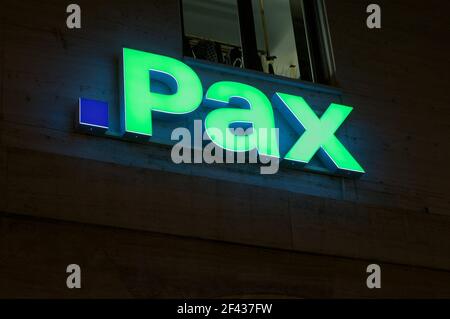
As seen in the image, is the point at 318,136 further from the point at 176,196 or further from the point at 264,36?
the point at 176,196

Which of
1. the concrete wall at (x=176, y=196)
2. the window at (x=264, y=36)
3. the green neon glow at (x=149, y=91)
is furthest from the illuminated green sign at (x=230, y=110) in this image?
the window at (x=264, y=36)

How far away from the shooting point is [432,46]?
Answer: 1191 cm

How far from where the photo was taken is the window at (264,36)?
428 inches

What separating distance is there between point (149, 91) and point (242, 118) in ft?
3.34

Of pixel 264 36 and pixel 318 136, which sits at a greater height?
pixel 264 36

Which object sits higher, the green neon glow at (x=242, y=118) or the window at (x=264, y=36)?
the window at (x=264, y=36)

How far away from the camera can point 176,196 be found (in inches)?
354

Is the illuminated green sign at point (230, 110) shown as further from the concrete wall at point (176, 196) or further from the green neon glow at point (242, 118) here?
the concrete wall at point (176, 196)

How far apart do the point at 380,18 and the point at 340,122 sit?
190 centimetres

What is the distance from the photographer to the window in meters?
10.9

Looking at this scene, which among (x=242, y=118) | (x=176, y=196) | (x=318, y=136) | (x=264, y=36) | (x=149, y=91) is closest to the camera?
(x=176, y=196)

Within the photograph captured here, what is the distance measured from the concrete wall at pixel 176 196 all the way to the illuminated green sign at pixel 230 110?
0.65ft

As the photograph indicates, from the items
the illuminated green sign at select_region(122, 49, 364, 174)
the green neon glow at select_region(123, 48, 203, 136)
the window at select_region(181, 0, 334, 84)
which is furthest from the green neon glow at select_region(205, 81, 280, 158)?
the window at select_region(181, 0, 334, 84)

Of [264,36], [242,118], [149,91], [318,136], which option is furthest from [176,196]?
→ [264,36]
